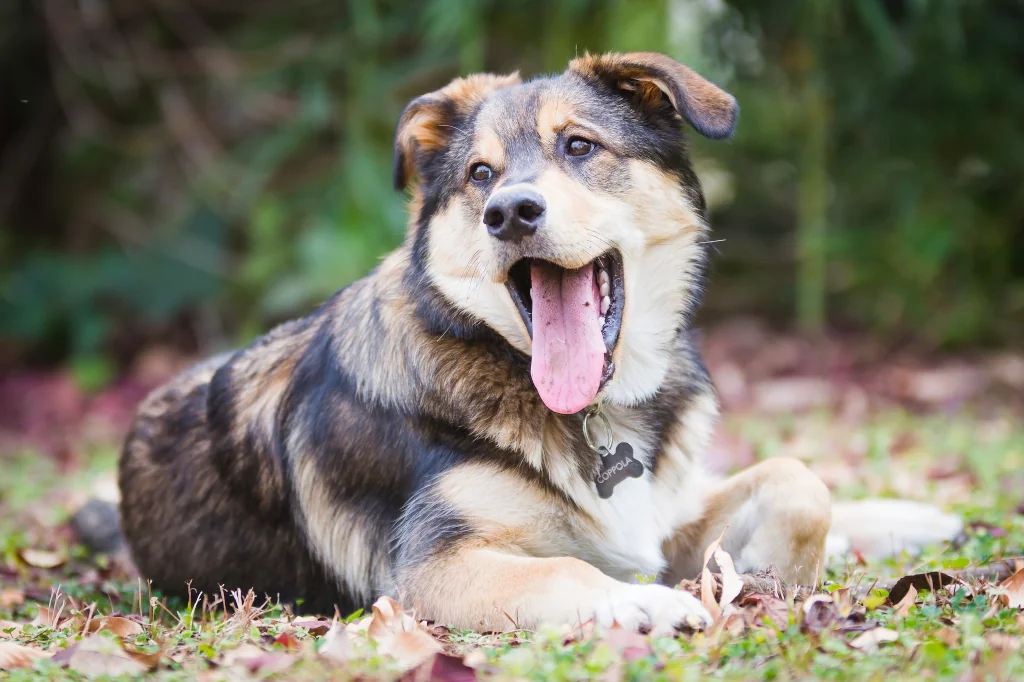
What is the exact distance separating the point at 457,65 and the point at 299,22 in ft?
6.62

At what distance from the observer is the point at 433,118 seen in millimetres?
4098

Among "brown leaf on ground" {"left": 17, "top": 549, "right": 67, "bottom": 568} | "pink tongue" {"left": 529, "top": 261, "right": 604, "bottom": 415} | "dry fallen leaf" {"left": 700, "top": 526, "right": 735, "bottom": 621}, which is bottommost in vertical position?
"brown leaf on ground" {"left": 17, "top": 549, "right": 67, "bottom": 568}

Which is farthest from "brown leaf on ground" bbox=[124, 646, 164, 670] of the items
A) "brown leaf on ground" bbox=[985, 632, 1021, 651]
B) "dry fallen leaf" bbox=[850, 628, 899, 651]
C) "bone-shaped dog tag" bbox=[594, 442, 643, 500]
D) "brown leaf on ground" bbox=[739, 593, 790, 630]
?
"brown leaf on ground" bbox=[985, 632, 1021, 651]

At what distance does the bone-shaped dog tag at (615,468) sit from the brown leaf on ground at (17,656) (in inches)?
71.1

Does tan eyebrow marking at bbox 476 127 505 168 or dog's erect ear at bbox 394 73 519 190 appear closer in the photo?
tan eyebrow marking at bbox 476 127 505 168

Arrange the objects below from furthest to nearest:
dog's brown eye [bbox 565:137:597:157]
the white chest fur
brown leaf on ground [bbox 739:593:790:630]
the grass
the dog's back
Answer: the dog's back → dog's brown eye [bbox 565:137:597:157] → the white chest fur → brown leaf on ground [bbox 739:593:790:630] → the grass

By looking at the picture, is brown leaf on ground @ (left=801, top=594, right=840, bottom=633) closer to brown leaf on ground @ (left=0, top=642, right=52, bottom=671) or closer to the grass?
the grass

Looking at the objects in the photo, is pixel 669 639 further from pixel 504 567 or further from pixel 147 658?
pixel 147 658

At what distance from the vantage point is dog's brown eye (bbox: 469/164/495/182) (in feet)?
12.5

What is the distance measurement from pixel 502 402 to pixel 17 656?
166 cm

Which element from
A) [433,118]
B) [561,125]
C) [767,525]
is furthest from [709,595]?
[433,118]

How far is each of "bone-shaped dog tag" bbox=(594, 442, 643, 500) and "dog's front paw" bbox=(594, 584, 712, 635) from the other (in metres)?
0.66


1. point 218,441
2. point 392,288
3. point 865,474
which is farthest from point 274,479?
point 865,474

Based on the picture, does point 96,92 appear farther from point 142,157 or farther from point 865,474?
point 865,474
